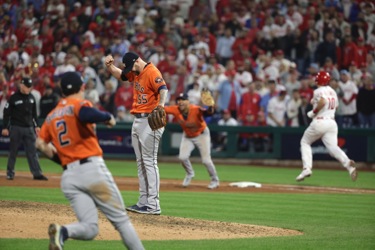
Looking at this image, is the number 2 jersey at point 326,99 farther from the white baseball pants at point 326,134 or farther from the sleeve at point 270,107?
the sleeve at point 270,107

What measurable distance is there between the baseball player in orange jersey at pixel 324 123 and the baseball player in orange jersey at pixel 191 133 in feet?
6.97

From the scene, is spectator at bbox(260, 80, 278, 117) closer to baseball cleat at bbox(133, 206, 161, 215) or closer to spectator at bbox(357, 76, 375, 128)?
spectator at bbox(357, 76, 375, 128)

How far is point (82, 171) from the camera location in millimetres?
7836

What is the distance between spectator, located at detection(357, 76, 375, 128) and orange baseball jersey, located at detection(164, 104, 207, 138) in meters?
7.86

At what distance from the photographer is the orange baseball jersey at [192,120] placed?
17219mm

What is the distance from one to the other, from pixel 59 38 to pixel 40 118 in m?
4.20

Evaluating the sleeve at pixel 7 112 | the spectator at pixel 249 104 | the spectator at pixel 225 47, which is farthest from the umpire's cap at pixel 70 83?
the spectator at pixel 225 47

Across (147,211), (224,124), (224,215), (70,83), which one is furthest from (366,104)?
(70,83)

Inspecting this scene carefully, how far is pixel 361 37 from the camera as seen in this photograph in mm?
25734

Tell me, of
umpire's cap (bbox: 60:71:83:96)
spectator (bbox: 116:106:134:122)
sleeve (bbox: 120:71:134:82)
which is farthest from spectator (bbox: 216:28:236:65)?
umpire's cap (bbox: 60:71:83:96)

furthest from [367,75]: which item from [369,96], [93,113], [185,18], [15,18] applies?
[93,113]

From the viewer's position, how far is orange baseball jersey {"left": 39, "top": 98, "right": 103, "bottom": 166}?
7.93 m

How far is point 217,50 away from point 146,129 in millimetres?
15774

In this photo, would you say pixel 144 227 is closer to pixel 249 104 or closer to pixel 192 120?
pixel 192 120
